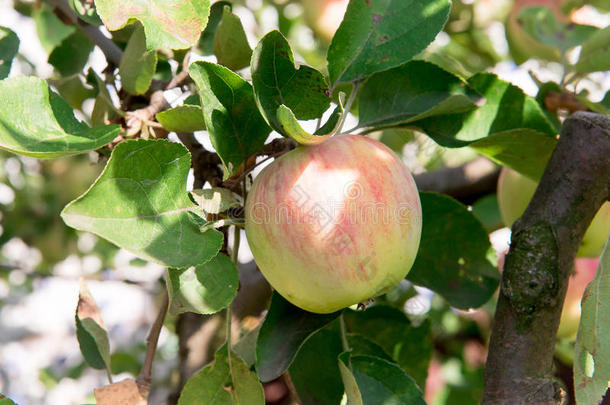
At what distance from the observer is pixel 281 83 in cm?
55

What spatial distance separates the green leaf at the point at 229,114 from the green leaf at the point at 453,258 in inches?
10.0

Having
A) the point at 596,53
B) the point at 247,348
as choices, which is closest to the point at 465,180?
the point at 596,53

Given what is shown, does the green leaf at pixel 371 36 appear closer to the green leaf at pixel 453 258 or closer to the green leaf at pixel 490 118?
the green leaf at pixel 490 118

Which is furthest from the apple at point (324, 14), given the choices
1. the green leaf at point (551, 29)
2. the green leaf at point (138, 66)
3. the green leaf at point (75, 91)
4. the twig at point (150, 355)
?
the twig at point (150, 355)

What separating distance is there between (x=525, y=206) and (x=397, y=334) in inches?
9.1

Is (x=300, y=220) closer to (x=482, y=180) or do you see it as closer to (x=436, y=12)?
(x=436, y=12)

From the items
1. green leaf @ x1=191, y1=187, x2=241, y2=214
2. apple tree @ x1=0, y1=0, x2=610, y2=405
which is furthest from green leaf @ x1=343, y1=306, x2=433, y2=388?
green leaf @ x1=191, y1=187, x2=241, y2=214

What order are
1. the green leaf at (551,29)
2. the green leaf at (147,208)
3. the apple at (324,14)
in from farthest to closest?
the apple at (324,14), the green leaf at (551,29), the green leaf at (147,208)

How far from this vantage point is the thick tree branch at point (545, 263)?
644 mm

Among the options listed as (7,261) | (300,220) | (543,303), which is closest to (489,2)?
(543,303)

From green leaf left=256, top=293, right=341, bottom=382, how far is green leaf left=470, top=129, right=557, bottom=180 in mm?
239

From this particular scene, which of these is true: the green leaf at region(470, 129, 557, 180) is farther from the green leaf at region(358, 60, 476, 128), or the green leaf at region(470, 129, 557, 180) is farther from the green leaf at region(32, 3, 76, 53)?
the green leaf at region(32, 3, 76, 53)

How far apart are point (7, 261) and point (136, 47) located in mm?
1428

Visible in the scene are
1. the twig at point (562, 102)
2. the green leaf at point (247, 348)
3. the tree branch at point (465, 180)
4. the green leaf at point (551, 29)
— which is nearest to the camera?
the green leaf at point (247, 348)
